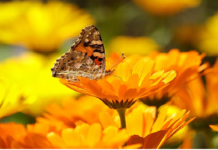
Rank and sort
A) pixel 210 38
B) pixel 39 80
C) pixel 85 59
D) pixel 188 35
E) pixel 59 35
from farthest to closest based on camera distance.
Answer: pixel 188 35, pixel 210 38, pixel 59 35, pixel 39 80, pixel 85 59

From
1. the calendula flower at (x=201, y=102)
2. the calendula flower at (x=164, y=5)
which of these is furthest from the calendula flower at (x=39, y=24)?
the calendula flower at (x=201, y=102)

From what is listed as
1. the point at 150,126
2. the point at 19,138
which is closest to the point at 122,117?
the point at 150,126

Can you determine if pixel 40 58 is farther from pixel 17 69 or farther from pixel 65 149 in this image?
pixel 65 149

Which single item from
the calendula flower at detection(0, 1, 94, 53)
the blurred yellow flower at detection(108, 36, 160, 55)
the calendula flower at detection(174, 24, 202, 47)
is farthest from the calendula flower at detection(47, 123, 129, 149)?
the calendula flower at detection(174, 24, 202, 47)

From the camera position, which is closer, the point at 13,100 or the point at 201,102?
the point at 13,100

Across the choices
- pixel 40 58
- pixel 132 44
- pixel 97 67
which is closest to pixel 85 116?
pixel 97 67

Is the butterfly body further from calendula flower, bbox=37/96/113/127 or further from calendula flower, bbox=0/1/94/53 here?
calendula flower, bbox=0/1/94/53

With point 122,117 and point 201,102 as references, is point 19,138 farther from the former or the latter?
point 201,102

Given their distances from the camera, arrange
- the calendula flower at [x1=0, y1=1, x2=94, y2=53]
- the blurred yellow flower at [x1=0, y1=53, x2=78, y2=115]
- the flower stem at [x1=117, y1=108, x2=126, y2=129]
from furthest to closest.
Result: the calendula flower at [x1=0, y1=1, x2=94, y2=53], the blurred yellow flower at [x1=0, y1=53, x2=78, y2=115], the flower stem at [x1=117, y1=108, x2=126, y2=129]

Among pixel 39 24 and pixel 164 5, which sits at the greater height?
pixel 164 5
